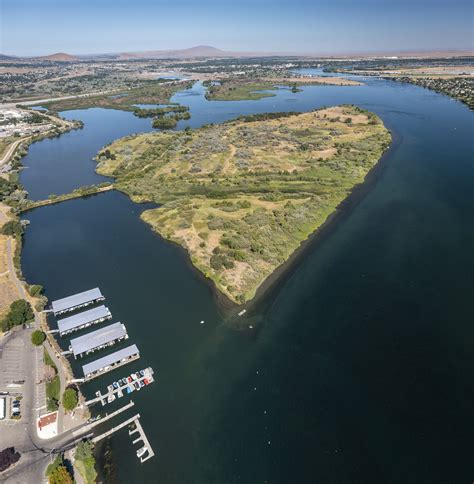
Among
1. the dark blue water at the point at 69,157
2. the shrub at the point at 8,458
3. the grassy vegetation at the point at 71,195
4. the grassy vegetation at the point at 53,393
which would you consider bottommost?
the dark blue water at the point at 69,157

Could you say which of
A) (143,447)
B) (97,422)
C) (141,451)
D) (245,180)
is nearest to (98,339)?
(97,422)

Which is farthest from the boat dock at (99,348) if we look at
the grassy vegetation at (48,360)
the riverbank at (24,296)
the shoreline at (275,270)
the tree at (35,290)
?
the shoreline at (275,270)

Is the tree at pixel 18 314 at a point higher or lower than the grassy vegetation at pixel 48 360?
higher

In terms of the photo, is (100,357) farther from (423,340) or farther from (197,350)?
(423,340)

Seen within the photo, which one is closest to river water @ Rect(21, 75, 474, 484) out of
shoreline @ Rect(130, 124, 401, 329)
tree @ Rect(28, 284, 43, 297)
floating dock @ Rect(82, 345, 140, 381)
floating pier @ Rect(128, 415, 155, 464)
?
floating pier @ Rect(128, 415, 155, 464)

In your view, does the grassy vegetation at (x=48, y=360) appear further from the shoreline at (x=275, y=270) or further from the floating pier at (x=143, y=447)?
the shoreline at (x=275, y=270)

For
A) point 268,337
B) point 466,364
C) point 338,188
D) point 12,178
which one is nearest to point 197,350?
point 268,337

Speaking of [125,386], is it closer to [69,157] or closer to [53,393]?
[53,393]
